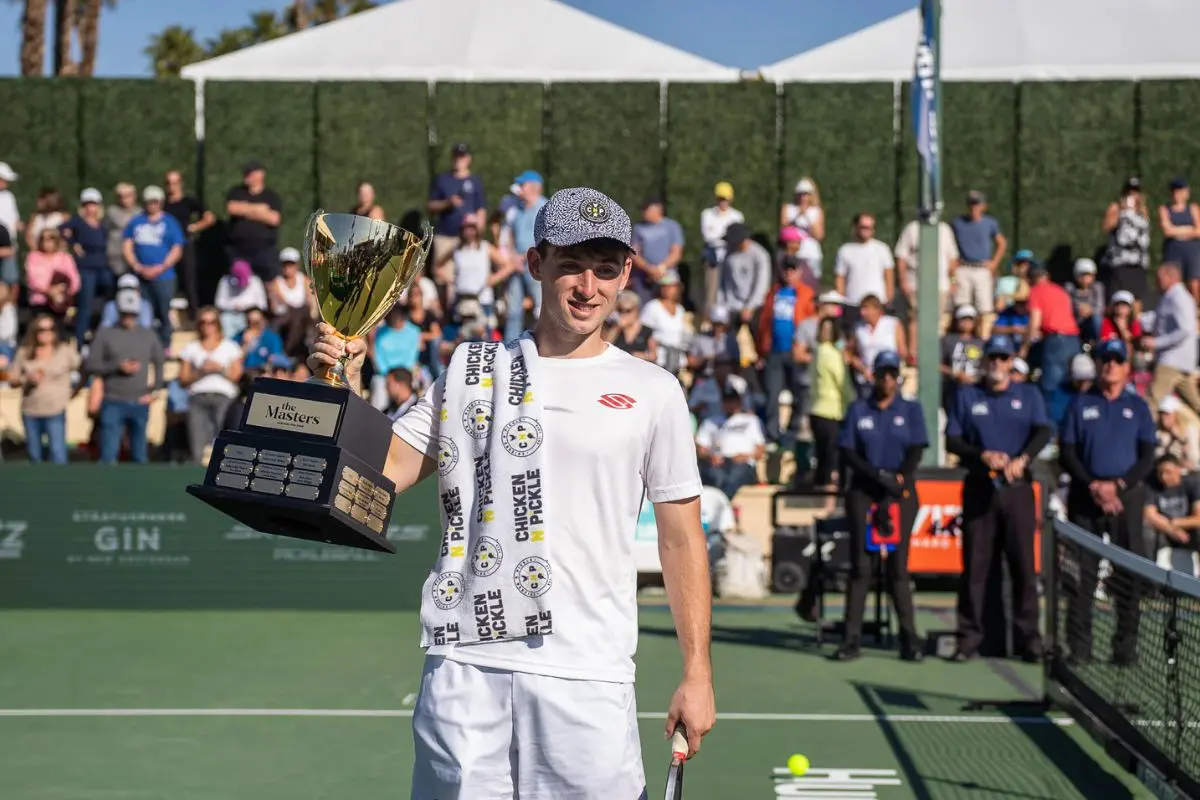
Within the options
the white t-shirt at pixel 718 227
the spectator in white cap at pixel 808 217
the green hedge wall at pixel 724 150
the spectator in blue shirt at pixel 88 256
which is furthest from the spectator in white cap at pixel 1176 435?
the spectator in blue shirt at pixel 88 256

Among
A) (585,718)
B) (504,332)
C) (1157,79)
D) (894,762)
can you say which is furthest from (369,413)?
(1157,79)

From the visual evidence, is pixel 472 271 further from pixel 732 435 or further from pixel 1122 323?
pixel 1122 323

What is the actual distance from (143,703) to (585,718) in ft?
25.6

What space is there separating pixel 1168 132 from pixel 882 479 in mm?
13922

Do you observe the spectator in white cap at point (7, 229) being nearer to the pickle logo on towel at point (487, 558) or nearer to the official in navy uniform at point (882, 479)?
the official in navy uniform at point (882, 479)

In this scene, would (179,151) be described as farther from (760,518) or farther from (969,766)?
(969,766)

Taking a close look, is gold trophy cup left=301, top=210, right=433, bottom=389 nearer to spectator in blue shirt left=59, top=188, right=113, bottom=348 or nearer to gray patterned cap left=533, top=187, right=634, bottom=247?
gray patterned cap left=533, top=187, right=634, bottom=247

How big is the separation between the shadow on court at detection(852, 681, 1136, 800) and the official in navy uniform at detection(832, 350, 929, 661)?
1.65m

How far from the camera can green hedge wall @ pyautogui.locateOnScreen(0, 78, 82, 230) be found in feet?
82.9

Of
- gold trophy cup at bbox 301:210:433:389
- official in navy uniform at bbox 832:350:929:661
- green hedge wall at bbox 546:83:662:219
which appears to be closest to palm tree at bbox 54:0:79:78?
green hedge wall at bbox 546:83:662:219

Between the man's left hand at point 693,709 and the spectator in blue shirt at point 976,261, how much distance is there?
17244 millimetres

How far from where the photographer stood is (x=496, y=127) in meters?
25.5

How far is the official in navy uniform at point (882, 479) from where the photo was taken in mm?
13273

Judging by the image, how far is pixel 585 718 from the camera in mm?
4363
